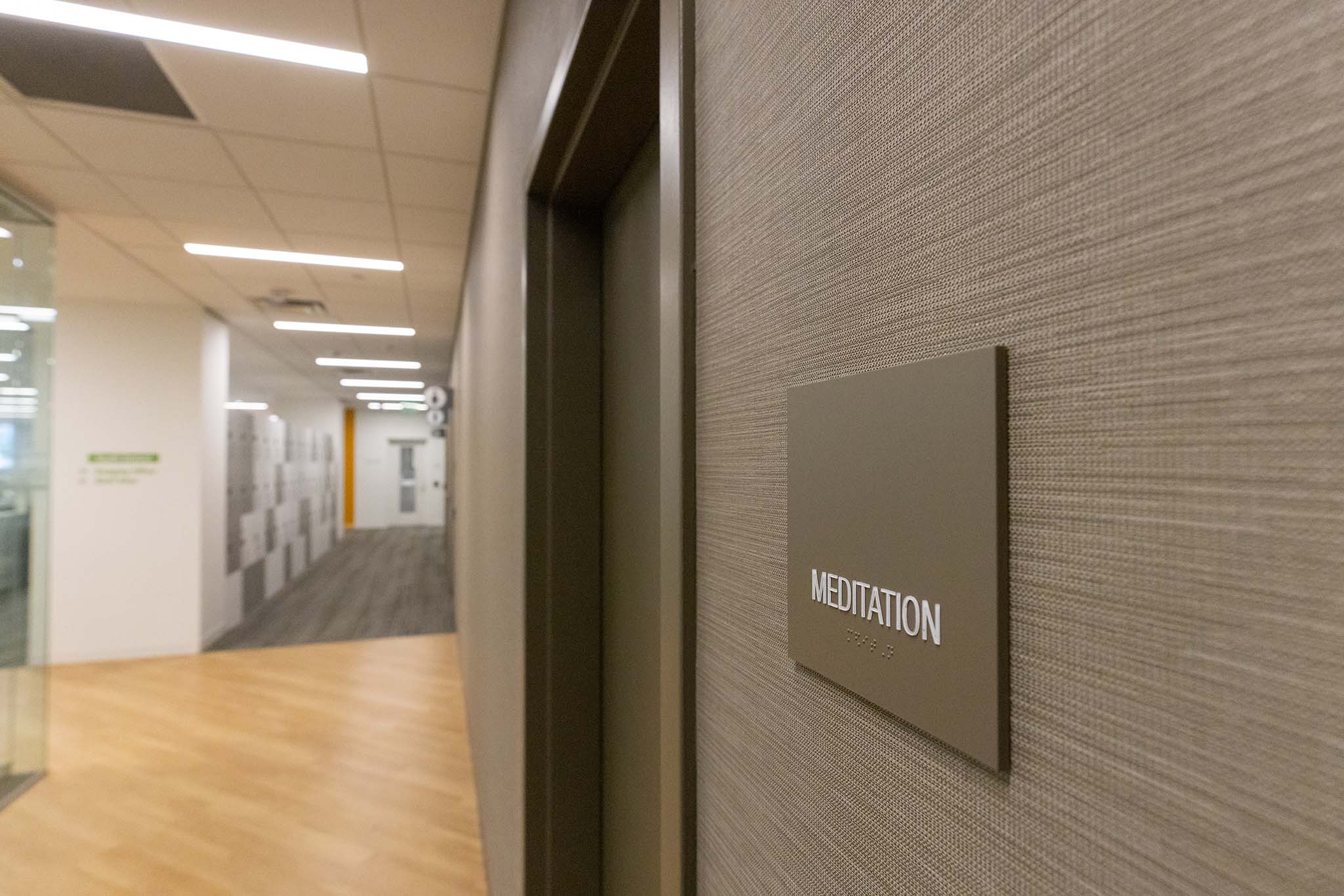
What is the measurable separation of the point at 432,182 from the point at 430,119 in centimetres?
58

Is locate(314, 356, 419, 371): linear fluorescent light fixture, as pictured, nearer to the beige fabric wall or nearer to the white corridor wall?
the white corridor wall

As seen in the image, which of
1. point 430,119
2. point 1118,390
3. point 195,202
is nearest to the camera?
point 1118,390

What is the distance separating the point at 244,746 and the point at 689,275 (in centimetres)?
391

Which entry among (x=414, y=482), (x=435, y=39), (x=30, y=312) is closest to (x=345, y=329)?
(x=30, y=312)

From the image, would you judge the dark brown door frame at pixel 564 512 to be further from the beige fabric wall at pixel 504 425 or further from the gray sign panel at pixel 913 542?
the gray sign panel at pixel 913 542

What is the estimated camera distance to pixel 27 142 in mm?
2631

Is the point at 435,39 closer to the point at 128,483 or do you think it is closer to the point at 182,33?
the point at 182,33

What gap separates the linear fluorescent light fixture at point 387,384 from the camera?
1030 centimetres

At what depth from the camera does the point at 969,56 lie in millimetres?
268

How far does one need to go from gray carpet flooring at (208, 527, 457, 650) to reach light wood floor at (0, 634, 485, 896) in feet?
3.21

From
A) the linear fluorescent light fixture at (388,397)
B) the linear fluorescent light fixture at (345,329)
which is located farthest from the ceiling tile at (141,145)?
the linear fluorescent light fixture at (388,397)

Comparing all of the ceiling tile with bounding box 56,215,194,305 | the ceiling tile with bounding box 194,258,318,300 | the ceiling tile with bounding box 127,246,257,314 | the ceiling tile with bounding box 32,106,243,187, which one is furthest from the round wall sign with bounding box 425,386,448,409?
the ceiling tile with bounding box 32,106,243,187

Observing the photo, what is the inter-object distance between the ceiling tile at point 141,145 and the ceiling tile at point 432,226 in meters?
0.73

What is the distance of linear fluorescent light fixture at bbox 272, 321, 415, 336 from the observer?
6004 millimetres
